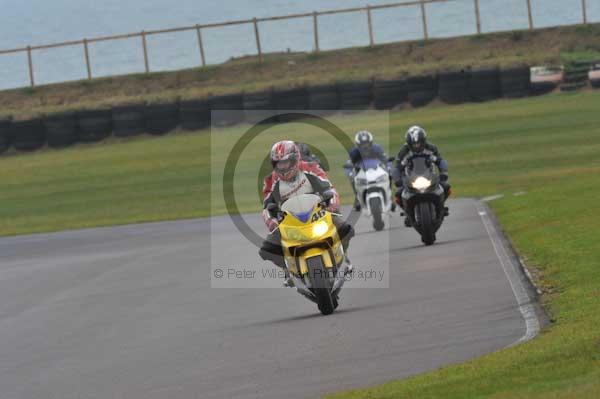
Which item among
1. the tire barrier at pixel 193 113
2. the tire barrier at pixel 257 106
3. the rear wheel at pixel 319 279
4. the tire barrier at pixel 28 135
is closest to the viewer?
the rear wheel at pixel 319 279

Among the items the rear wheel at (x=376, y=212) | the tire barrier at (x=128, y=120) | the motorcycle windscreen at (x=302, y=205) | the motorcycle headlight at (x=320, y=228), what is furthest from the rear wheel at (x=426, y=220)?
the tire barrier at (x=128, y=120)

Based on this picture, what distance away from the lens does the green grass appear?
945 cm

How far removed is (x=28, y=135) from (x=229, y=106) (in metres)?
6.94

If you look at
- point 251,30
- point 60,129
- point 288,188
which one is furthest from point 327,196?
point 251,30

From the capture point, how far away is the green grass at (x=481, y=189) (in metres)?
9.45

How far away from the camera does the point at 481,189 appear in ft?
106

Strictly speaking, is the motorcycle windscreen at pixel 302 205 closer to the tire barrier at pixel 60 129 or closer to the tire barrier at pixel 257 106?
the tire barrier at pixel 257 106

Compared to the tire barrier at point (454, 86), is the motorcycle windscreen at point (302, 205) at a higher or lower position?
lower

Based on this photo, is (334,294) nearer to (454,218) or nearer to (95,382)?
(95,382)

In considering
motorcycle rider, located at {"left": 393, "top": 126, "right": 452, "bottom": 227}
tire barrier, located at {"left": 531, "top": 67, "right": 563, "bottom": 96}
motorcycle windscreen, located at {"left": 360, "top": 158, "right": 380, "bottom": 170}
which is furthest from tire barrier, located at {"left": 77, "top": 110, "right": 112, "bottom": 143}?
motorcycle rider, located at {"left": 393, "top": 126, "right": 452, "bottom": 227}

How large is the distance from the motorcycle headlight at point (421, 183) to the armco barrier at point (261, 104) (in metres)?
26.0

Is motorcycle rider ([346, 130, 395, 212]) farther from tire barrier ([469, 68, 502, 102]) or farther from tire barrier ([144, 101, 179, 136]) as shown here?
tire barrier ([144, 101, 179, 136])

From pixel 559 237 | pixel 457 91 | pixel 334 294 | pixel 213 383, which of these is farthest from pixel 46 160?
pixel 213 383

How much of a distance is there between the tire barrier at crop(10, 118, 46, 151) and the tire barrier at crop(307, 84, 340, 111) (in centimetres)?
946
